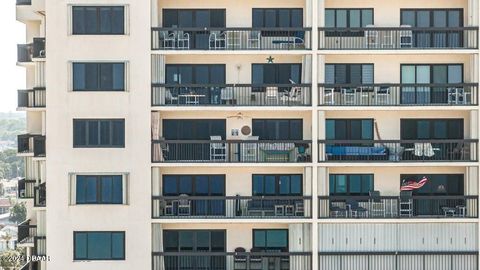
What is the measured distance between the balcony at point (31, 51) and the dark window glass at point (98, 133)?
407cm

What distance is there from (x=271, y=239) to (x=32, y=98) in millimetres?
12915

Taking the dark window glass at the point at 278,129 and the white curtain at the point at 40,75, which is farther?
the white curtain at the point at 40,75

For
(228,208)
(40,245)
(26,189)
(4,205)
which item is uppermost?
(26,189)

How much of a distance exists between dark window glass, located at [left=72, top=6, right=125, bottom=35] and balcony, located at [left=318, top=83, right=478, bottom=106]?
939cm

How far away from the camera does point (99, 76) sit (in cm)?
3203

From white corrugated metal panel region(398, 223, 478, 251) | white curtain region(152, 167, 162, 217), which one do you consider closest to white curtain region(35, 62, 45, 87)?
white curtain region(152, 167, 162, 217)

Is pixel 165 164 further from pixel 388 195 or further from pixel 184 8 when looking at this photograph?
pixel 388 195

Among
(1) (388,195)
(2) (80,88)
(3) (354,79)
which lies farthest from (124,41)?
(1) (388,195)

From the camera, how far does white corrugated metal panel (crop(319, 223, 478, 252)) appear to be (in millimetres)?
32469

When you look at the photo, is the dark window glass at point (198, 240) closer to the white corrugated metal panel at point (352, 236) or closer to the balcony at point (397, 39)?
the white corrugated metal panel at point (352, 236)

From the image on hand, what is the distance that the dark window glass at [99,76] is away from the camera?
105ft

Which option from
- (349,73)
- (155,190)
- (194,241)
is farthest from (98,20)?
(349,73)

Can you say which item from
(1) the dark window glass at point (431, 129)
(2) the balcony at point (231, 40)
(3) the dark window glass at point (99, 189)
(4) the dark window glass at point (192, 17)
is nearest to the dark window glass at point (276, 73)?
(2) the balcony at point (231, 40)

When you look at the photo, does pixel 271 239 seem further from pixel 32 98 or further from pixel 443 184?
pixel 32 98
